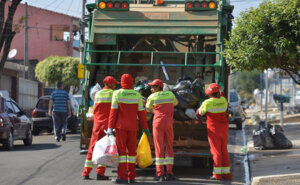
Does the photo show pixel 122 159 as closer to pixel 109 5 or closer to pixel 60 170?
pixel 60 170

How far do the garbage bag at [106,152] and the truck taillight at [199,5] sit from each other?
3.14 m

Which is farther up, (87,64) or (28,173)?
(87,64)

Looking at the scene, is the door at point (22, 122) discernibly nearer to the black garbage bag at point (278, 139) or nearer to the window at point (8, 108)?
the window at point (8, 108)

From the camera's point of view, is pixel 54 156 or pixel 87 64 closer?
pixel 87 64

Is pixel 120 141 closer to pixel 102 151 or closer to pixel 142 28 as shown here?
pixel 102 151

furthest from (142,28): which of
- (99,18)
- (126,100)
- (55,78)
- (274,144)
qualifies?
(55,78)

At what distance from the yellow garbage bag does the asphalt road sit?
0.99 ft

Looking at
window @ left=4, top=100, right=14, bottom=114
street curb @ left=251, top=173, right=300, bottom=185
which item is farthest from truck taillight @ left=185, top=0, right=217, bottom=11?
window @ left=4, top=100, right=14, bottom=114

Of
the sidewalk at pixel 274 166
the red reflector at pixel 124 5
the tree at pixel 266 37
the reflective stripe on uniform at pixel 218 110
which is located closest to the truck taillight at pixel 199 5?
the tree at pixel 266 37

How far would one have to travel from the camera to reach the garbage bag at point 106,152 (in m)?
8.45

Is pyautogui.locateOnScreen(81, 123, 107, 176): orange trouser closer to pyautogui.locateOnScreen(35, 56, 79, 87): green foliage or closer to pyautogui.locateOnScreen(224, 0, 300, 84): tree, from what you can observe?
pyautogui.locateOnScreen(224, 0, 300, 84): tree

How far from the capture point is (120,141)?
8.70 meters

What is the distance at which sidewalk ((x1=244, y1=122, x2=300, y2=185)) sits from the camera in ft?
28.0

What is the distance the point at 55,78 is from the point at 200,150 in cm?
2817
